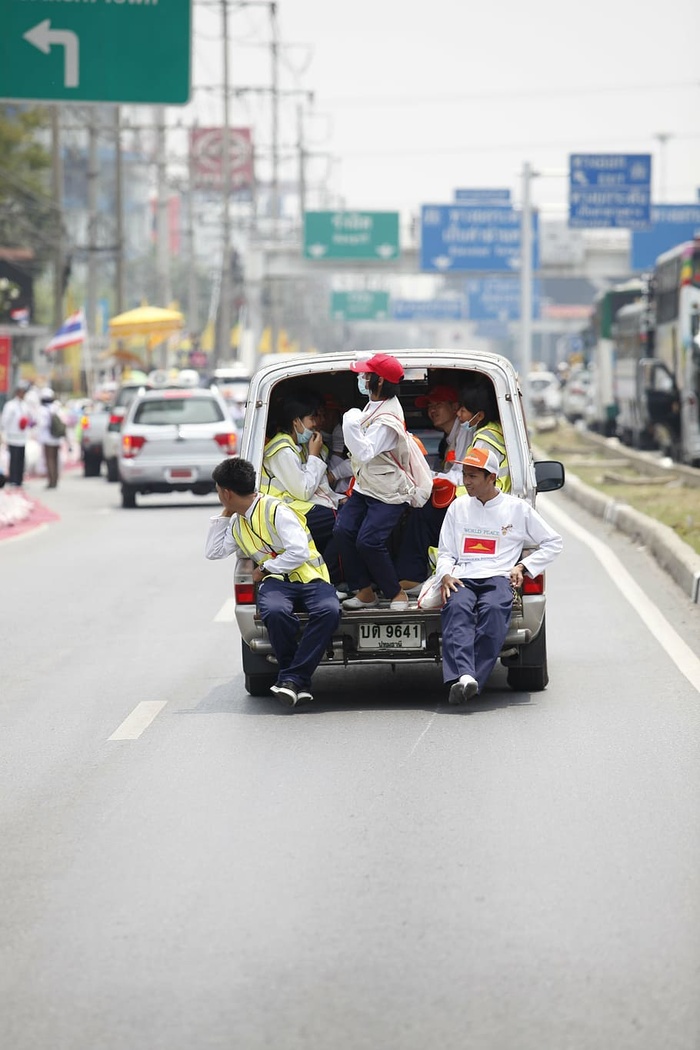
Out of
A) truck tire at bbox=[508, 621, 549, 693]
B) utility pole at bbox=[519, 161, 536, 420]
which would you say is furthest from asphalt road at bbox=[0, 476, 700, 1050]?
utility pole at bbox=[519, 161, 536, 420]

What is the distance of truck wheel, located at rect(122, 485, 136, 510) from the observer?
29312 mm

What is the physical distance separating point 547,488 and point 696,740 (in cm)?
231

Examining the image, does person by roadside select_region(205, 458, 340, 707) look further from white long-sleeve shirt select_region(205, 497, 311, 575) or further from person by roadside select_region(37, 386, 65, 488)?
person by roadside select_region(37, 386, 65, 488)

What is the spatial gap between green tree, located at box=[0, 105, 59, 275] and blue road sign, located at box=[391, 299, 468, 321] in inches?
1257

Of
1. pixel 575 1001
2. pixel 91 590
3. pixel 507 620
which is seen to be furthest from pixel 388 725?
pixel 91 590

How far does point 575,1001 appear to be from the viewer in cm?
520

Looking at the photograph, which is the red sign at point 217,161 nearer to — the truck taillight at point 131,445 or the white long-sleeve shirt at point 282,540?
the truck taillight at point 131,445

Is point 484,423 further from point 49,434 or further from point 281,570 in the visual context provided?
point 49,434

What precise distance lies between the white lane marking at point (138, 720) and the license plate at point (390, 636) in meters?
1.15

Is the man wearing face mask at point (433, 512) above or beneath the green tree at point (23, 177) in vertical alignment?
beneath

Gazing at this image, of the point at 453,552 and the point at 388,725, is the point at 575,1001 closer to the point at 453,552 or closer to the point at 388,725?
the point at 388,725

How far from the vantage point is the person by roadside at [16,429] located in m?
31.2

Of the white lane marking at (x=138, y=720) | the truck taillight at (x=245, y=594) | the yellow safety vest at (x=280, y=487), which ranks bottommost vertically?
the white lane marking at (x=138, y=720)

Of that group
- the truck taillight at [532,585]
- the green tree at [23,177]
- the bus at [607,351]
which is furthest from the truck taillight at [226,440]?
the green tree at [23,177]
